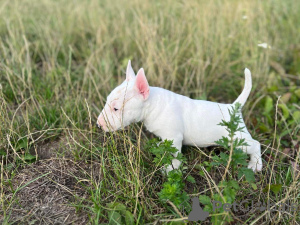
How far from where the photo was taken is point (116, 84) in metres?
3.57

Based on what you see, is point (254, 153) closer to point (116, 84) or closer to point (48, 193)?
point (48, 193)

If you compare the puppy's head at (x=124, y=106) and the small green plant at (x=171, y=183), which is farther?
the puppy's head at (x=124, y=106)

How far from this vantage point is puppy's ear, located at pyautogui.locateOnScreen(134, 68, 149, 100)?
210 centimetres

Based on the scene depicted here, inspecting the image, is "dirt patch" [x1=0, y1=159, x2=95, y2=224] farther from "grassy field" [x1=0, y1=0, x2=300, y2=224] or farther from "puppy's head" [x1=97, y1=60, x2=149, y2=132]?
"puppy's head" [x1=97, y1=60, x2=149, y2=132]

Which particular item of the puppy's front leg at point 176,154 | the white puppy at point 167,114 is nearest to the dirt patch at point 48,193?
the white puppy at point 167,114

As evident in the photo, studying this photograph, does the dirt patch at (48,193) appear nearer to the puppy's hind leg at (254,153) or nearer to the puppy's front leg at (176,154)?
the puppy's front leg at (176,154)

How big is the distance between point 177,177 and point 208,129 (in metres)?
0.47

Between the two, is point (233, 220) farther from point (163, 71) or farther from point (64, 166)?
point (163, 71)

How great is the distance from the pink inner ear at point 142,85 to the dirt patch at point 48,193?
66cm

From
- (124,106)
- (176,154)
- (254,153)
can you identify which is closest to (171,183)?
(176,154)

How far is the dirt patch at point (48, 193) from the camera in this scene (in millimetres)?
1996

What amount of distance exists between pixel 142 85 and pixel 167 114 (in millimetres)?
272

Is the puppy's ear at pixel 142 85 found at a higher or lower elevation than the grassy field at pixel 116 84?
higher

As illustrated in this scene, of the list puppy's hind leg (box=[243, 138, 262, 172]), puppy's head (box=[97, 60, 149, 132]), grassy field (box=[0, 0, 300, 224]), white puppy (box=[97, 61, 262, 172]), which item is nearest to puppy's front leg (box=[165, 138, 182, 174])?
white puppy (box=[97, 61, 262, 172])
